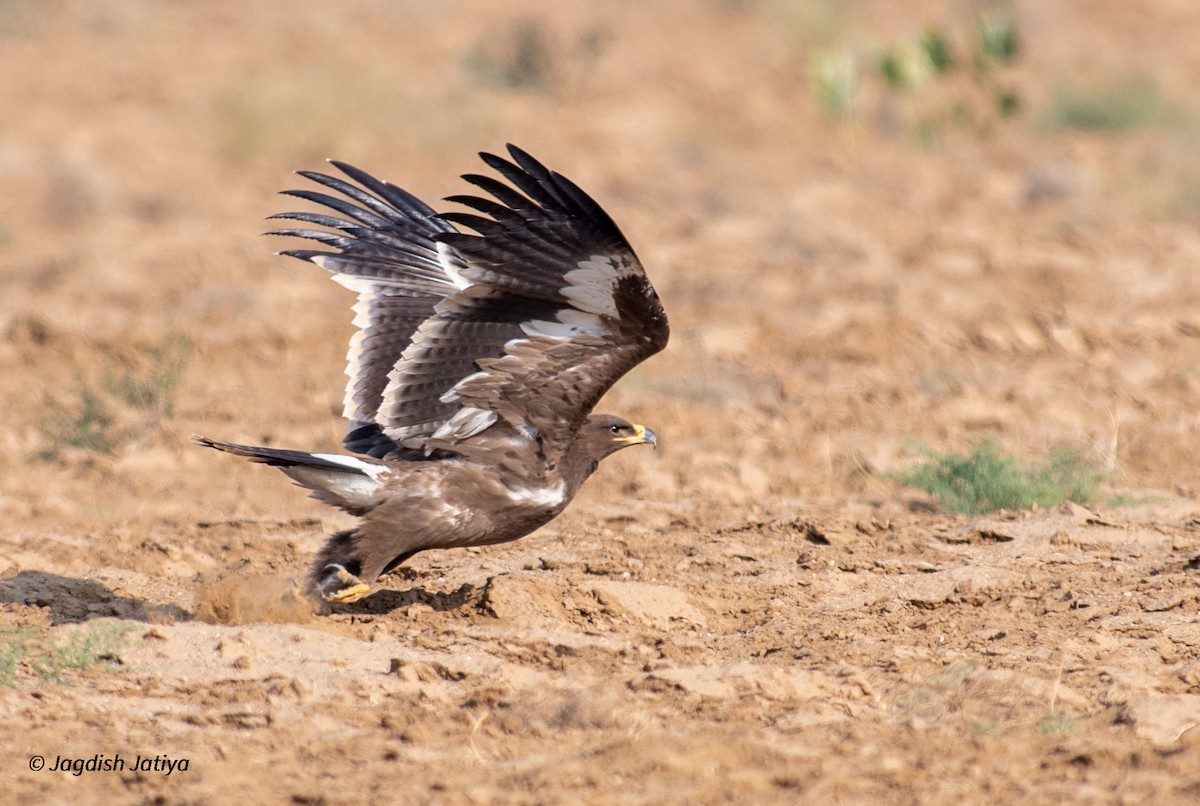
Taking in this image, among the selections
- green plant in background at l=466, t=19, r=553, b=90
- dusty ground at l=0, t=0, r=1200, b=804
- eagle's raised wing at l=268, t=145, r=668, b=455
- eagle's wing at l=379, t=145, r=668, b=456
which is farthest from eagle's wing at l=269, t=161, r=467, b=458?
green plant in background at l=466, t=19, r=553, b=90

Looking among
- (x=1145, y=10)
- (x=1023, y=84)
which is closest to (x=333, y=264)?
(x=1023, y=84)

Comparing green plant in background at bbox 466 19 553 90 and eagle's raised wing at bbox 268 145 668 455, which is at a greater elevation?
green plant in background at bbox 466 19 553 90

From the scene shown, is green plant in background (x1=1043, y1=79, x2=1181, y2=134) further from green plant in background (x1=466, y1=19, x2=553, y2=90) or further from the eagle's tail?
the eagle's tail

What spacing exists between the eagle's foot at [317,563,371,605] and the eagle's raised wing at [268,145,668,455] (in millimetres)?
739

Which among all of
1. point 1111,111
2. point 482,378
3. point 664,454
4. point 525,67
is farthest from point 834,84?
point 482,378

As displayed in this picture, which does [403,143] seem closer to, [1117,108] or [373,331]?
[1117,108]

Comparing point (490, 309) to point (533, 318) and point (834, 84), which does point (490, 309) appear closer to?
point (533, 318)

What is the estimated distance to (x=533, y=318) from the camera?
21.2 feet

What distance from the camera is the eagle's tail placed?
6.45 meters

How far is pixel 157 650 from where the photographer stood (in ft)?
19.4

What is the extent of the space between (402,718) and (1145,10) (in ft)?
78.1

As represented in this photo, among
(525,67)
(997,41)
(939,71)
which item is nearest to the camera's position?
(997,41)

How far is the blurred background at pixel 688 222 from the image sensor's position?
960 cm

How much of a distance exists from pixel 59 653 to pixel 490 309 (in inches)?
86.5
